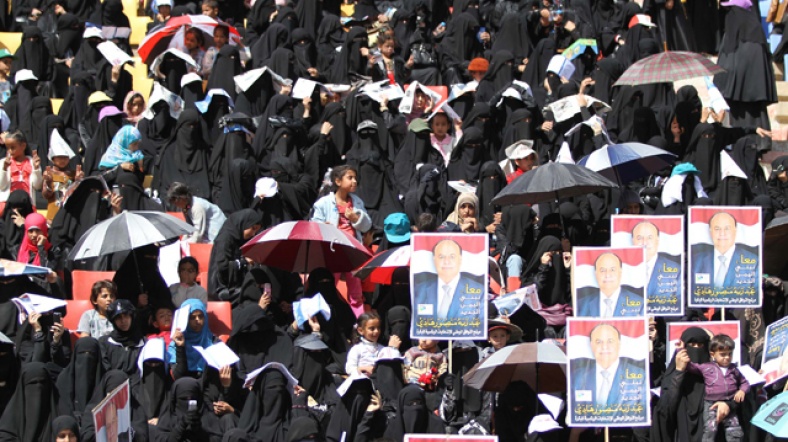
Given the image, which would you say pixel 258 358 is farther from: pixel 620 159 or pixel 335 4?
pixel 335 4

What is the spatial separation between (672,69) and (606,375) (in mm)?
5338

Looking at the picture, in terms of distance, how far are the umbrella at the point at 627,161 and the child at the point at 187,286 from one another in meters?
3.69

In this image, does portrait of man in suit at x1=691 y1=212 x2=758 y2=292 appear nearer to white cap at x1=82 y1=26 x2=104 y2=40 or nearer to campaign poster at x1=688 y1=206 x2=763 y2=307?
campaign poster at x1=688 y1=206 x2=763 y2=307

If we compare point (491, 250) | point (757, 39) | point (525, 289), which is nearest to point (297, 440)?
point (525, 289)

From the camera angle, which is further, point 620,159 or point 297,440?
point 620,159

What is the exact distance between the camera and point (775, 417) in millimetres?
11984

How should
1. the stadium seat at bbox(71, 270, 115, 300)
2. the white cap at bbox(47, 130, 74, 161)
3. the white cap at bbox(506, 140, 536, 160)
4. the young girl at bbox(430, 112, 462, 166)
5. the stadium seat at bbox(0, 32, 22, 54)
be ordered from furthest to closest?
the stadium seat at bbox(0, 32, 22, 54) < the young girl at bbox(430, 112, 462, 166) < the white cap at bbox(47, 130, 74, 161) < the white cap at bbox(506, 140, 536, 160) < the stadium seat at bbox(71, 270, 115, 300)

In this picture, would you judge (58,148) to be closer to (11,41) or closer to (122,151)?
(122,151)

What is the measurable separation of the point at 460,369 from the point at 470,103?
6284mm

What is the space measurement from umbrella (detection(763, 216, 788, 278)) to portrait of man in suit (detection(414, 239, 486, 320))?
292cm

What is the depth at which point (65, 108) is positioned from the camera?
2059 centimetres

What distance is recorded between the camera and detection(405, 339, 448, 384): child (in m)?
14.8

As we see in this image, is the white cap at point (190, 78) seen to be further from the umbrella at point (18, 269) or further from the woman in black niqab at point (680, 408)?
the woman in black niqab at point (680, 408)

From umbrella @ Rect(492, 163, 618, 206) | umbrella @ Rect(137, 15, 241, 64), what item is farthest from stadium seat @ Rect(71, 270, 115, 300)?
umbrella @ Rect(137, 15, 241, 64)
